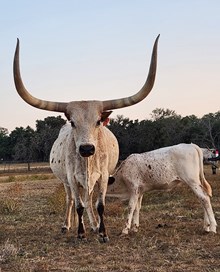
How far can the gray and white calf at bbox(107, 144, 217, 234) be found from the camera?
9.91 m

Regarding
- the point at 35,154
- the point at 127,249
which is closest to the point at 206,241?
the point at 127,249

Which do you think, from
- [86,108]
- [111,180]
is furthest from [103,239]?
[86,108]

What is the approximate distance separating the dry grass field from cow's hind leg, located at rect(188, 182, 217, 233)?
0.24 metres

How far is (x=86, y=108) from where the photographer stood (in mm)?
8602

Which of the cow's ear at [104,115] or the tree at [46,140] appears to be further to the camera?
the tree at [46,140]

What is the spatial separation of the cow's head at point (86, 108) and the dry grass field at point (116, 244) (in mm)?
1811

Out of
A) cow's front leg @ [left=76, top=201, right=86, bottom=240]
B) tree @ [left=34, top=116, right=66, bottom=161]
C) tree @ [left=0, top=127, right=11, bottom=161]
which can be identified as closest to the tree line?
tree @ [left=34, top=116, right=66, bottom=161]

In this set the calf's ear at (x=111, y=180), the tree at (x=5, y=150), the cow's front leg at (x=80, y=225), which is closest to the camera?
the cow's front leg at (x=80, y=225)

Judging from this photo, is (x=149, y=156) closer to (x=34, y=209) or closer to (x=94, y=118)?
(x=94, y=118)

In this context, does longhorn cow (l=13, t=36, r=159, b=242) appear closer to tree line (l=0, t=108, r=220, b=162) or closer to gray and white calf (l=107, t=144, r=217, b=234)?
gray and white calf (l=107, t=144, r=217, b=234)

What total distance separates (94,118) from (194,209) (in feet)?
17.7

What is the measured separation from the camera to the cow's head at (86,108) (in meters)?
8.02

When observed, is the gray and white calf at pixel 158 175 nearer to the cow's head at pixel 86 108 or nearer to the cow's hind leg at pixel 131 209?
the cow's hind leg at pixel 131 209

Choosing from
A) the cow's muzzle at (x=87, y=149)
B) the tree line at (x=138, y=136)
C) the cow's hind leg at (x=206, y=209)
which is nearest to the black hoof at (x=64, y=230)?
the cow's muzzle at (x=87, y=149)
